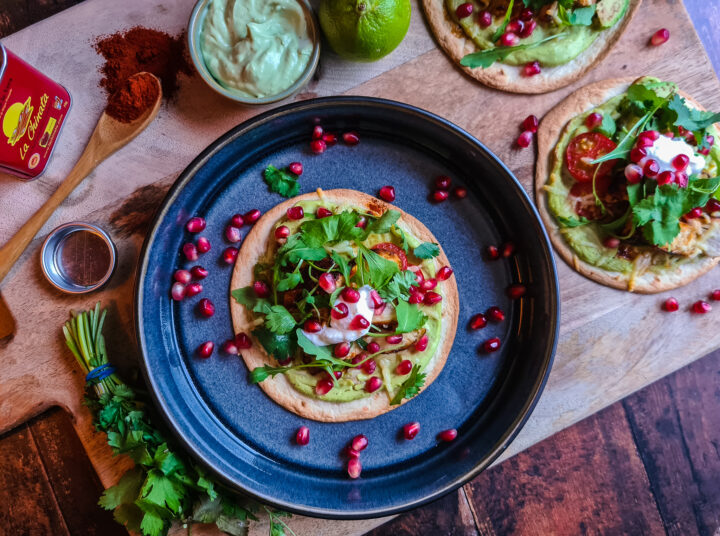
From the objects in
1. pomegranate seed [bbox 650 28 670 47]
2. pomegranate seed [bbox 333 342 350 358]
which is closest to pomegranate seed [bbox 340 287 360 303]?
pomegranate seed [bbox 333 342 350 358]

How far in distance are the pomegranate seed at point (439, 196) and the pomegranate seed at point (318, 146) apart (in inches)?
24.0

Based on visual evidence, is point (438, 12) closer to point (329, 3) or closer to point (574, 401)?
point (329, 3)

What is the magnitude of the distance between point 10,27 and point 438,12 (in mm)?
2421

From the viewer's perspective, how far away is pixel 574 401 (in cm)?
278

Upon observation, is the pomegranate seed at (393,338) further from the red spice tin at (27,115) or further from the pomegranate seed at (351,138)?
the red spice tin at (27,115)

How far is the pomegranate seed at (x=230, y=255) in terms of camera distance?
2.62 metres

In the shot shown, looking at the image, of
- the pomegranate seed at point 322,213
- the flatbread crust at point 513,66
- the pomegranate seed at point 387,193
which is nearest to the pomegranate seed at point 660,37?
the flatbread crust at point 513,66

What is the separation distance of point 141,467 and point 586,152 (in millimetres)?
2741

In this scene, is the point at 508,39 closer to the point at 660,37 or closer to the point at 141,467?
the point at 660,37

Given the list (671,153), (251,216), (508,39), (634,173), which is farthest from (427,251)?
(671,153)

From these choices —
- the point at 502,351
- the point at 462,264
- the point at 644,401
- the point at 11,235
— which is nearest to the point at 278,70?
the point at 462,264

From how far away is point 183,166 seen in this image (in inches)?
105

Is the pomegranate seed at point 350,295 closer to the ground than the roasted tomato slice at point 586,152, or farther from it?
closer to the ground

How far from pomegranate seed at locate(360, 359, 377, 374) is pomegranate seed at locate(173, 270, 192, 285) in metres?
0.97
